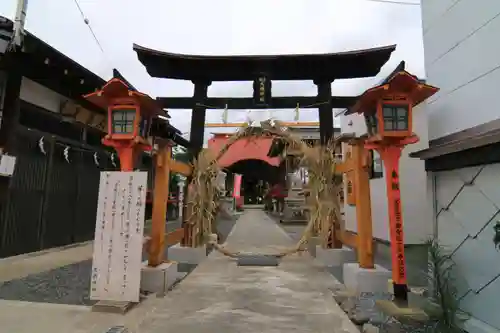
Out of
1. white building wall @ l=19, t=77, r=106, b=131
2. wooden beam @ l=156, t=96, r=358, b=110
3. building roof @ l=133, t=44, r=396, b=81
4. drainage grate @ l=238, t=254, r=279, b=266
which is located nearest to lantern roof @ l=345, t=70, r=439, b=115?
wooden beam @ l=156, t=96, r=358, b=110

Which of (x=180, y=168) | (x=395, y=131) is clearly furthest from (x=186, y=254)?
(x=395, y=131)

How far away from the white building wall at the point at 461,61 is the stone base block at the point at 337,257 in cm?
356

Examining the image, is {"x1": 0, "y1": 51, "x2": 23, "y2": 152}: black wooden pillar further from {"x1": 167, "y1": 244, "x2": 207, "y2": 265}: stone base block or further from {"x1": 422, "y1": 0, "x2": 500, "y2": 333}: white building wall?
{"x1": 422, "y1": 0, "x2": 500, "y2": 333}: white building wall

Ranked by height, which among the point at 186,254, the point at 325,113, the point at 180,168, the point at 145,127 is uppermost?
the point at 325,113

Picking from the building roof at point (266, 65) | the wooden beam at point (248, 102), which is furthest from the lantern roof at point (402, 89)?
the building roof at point (266, 65)

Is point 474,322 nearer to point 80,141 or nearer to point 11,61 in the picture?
point 11,61

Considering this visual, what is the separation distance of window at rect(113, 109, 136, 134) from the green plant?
4.09 meters

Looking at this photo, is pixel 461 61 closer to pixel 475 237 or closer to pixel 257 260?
pixel 475 237

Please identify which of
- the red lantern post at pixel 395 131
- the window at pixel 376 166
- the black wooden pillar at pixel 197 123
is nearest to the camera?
the red lantern post at pixel 395 131

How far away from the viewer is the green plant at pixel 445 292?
3.16m

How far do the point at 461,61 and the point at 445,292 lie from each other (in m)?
2.65

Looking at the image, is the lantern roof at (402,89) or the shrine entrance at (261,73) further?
the shrine entrance at (261,73)

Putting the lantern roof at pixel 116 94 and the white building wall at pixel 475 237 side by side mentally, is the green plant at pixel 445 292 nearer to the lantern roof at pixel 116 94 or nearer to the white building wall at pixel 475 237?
the white building wall at pixel 475 237

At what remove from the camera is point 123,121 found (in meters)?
4.51
